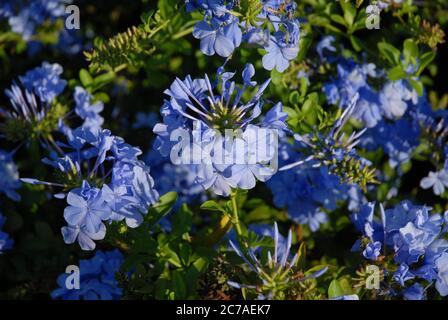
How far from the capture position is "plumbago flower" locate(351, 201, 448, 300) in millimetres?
1838

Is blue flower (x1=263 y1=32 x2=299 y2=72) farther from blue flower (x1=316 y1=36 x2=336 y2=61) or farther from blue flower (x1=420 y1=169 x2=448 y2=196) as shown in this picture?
blue flower (x1=420 y1=169 x2=448 y2=196)

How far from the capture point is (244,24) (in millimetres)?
1897

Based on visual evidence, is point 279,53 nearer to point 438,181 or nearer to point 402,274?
point 402,274

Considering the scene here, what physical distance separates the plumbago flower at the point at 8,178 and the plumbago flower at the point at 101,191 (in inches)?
23.2

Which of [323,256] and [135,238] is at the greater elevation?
[135,238]

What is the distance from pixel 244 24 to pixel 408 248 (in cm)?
85

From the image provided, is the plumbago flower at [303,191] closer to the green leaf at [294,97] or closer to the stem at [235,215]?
the green leaf at [294,97]

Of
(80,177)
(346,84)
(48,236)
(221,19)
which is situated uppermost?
(221,19)

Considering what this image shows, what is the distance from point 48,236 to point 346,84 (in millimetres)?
1304

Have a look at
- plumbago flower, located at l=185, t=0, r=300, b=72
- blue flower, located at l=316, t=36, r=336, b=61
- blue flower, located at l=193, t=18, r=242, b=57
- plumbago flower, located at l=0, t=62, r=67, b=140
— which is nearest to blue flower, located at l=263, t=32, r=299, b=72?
plumbago flower, located at l=185, t=0, r=300, b=72

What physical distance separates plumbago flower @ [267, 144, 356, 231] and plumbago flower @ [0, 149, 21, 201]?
99 cm
